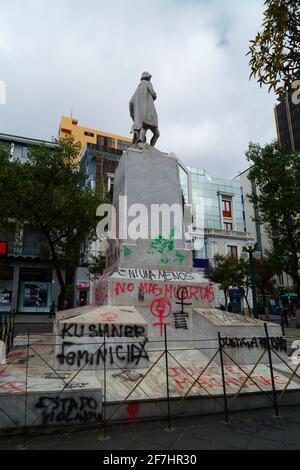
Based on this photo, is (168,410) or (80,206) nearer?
(168,410)

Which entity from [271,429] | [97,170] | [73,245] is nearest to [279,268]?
[73,245]

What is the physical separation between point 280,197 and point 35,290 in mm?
23899

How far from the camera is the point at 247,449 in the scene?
4.32 m

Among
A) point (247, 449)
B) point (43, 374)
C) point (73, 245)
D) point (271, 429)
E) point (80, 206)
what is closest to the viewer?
point (247, 449)

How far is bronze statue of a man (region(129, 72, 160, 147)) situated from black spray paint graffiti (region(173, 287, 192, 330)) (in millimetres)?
5437

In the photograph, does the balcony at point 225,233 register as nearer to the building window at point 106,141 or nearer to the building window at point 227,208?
the building window at point 227,208

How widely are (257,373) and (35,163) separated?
17.8m

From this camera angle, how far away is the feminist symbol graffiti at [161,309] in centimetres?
834

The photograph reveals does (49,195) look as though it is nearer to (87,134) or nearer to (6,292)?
(6,292)

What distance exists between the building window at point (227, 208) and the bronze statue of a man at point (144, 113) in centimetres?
4290

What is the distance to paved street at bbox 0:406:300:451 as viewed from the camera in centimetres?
442

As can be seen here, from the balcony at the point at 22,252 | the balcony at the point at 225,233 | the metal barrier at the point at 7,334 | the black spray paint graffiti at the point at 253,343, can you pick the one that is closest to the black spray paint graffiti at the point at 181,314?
the black spray paint graffiti at the point at 253,343

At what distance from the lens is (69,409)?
501 cm

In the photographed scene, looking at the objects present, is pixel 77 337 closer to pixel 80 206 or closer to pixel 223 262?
pixel 80 206
